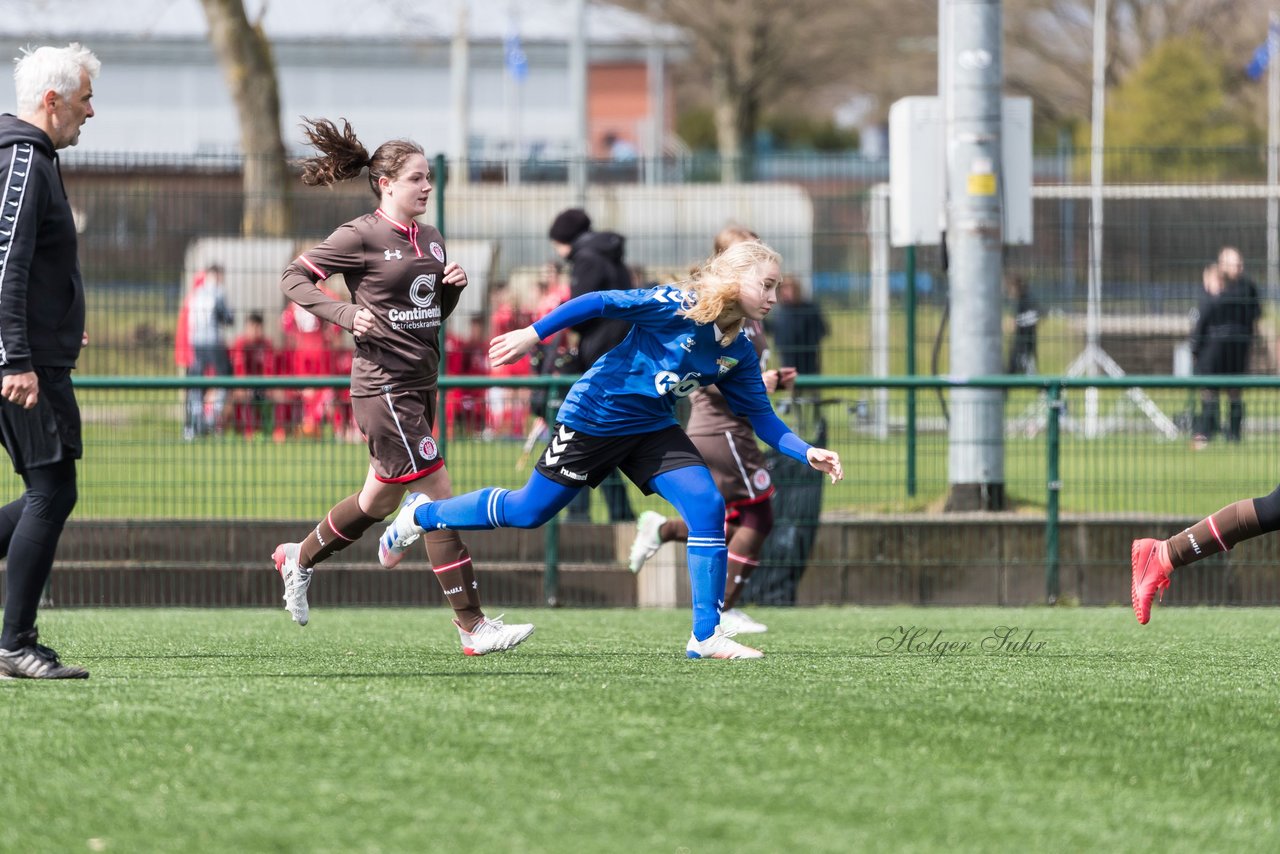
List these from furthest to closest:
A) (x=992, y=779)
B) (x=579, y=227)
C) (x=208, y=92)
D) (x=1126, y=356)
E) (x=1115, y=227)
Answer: (x=208, y=92)
(x=1126, y=356)
(x=1115, y=227)
(x=579, y=227)
(x=992, y=779)

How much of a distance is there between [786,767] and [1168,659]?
291 centimetres

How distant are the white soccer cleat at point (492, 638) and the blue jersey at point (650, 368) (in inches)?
35.1

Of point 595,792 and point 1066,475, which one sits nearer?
point 595,792

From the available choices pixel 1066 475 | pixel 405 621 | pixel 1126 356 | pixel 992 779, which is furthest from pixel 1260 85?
pixel 992 779

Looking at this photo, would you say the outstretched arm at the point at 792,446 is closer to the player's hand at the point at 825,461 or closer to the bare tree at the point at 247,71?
the player's hand at the point at 825,461

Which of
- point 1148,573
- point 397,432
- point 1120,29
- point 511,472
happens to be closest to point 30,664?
point 397,432

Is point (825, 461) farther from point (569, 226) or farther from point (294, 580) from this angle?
point (569, 226)

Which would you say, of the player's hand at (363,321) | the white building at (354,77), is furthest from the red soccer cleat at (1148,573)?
the white building at (354,77)

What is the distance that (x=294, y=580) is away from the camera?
7426 millimetres

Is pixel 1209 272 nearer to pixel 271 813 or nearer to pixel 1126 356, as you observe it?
pixel 1126 356

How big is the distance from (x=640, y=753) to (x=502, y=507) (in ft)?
7.13

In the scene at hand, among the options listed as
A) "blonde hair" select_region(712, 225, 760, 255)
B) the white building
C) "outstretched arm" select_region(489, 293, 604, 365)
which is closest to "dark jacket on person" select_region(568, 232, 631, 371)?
"blonde hair" select_region(712, 225, 760, 255)

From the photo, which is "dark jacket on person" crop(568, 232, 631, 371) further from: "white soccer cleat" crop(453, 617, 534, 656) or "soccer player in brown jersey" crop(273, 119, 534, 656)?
"white soccer cleat" crop(453, 617, 534, 656)

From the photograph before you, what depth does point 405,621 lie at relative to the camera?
9.36 meters
